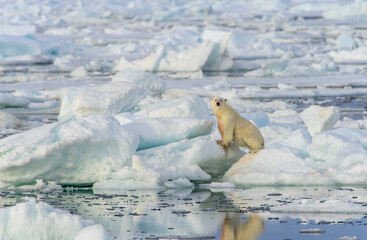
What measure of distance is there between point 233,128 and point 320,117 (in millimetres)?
1294

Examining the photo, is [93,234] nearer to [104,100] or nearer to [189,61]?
[104,100]

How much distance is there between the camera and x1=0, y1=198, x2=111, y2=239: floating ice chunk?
12.3ft

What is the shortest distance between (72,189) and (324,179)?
1769 millimetres

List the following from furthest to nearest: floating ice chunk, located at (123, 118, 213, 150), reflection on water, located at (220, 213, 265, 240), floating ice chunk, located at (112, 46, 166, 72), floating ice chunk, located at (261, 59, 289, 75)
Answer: floating ice chunk, located at (112, 46, 166, 72)
floating ice chunk, located at (261, 59, 289, 75)
floating ice chunk, located at (123, 118, 213, 150)
reflection on water, located at (220, 213, 265, 240)

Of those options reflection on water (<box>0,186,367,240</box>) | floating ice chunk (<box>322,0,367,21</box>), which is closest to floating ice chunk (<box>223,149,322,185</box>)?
reflection on water (<box>0,186,367,240</box>)

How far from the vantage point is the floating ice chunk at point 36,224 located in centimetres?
376

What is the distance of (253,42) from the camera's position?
74.3ft

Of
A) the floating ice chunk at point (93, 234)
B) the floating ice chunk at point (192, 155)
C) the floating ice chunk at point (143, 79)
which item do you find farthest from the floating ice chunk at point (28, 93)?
the floating ice chunk at point (93, 234)

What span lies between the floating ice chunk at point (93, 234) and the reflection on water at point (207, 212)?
465 millimetres

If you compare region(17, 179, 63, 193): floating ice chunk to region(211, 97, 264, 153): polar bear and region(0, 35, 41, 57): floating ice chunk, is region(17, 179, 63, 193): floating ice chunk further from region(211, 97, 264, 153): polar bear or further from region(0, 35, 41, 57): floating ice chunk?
region(0, 35, 41, 57): floating ice chunk

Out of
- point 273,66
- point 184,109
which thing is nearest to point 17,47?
point 273,66

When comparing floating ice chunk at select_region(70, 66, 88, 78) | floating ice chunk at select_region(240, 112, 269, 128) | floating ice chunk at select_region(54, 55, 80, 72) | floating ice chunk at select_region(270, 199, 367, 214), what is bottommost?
floating ice chunk at select_region(270, 199, 367, 214)

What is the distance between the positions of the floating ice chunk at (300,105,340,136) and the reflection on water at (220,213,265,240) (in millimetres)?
2344

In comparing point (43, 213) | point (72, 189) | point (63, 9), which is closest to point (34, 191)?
point (72, 189)
